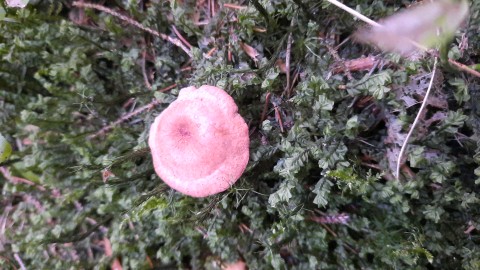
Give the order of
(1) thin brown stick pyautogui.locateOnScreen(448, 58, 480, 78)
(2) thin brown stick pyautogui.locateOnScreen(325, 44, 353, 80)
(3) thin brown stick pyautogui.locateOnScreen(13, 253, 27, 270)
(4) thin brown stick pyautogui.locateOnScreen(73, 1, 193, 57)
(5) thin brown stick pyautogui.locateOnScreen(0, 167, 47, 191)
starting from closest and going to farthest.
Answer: (1) thin brown stick pyautogui.locateOnScreen(448, 58, 480, 78) → (2) thin brown stick pyautogui.locateOnScreen(325, 44, 353, 80) → (4) thin brown stick pyautogui.locateOnScreen(73, 1, 193, 57) → (3) thin brown stick pyautogui.locateOnScreen(13, 253, 27, 270) → (5) thin brown stick pyautogui.locateOnScreen(0, 167, 47, 191)

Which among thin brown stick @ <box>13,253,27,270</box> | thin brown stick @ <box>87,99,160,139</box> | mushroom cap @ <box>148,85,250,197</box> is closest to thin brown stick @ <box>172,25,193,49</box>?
thin brown stick @ <box>87,99,160,139</box>

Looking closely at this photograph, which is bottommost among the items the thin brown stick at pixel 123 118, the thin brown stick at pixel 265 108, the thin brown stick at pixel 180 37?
the thin brown stick at pixel 123 118

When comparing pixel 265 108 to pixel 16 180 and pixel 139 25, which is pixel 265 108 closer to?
pixel 139 25

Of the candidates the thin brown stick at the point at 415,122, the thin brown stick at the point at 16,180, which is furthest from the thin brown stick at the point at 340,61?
the thin brown stick at the point at 16,180

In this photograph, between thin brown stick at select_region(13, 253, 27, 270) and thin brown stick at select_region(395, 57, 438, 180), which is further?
thin brown stick at select_region(13, 253, 27, 270)

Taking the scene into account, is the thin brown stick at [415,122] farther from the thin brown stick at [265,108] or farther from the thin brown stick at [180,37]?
the thin brown stick at [180,37]

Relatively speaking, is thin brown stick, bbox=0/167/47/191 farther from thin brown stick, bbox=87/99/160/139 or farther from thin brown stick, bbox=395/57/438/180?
thin brown stick, bbox=395/57/438/180

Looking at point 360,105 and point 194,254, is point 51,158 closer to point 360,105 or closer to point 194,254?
point 194,254
